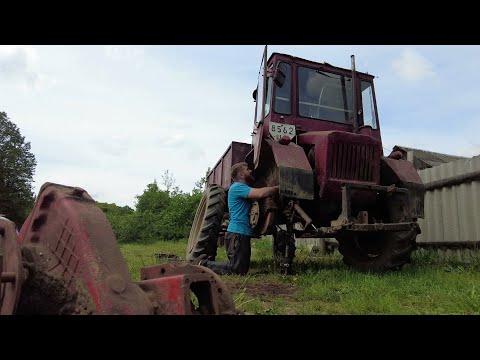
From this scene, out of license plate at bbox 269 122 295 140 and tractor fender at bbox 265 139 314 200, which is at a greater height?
license plate at bbox 269 122 295 140

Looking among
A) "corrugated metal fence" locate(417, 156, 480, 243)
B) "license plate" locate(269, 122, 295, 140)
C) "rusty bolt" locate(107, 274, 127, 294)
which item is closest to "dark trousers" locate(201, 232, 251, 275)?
"license plate" locate(269, 122, 295, 140)

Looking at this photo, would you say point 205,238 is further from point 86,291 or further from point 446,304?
point 86,291

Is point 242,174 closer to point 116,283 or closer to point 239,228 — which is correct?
point 239,228

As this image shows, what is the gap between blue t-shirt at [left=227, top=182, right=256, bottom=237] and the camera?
220 inches

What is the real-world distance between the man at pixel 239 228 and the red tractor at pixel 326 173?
7.6 inches

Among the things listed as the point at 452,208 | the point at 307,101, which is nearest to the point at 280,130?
the point at 307,101

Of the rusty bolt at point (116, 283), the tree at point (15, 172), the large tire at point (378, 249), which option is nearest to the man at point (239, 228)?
the large tire at point (378, 249)

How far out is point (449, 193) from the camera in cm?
681

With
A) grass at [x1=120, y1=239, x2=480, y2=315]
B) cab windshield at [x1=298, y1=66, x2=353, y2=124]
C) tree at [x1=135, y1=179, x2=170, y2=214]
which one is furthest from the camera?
tree at [x1=135, y1=179, x2=170, y2=214]

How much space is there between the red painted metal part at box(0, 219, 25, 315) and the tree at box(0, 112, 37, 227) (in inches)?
918

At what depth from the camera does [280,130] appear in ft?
18.9

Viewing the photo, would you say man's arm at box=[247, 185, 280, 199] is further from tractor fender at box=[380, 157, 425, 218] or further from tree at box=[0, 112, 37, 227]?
tree at box=[0, 112, 37, 227]

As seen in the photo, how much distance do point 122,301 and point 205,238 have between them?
191 inches
